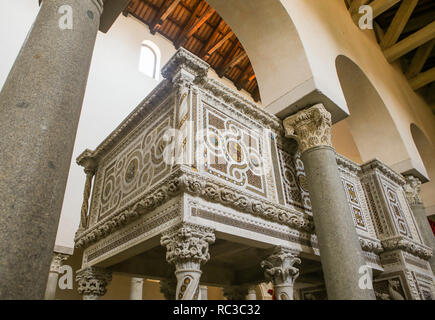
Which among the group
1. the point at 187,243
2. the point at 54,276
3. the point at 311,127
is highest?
the point at 311,127

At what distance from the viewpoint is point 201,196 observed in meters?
3.67

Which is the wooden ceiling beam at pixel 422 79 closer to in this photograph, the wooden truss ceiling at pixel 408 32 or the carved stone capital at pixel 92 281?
the wooden truss ceiling at pixel 408 32

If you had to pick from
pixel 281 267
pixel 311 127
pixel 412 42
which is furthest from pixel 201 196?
pixel 412 42

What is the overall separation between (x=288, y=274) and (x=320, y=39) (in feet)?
14.5

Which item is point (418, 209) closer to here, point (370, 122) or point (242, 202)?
point (370, 122)

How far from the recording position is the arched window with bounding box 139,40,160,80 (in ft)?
38.7

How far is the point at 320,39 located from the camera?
6.32m

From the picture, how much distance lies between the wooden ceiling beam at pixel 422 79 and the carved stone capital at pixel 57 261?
468 inches

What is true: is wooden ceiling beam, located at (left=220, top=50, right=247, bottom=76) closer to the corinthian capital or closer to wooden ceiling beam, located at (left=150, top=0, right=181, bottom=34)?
wooden ceiling beam, located at (left=150, top=0, right=181, bottom=34)

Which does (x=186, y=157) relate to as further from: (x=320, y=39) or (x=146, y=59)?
(x=146, y=59)

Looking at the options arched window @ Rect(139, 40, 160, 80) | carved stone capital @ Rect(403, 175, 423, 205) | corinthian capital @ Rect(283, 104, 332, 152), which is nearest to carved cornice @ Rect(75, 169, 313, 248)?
corinthian capital @ Rect(283, 104, 332, 152)

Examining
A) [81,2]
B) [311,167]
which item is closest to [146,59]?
[311,167]

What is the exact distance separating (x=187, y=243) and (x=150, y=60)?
1010 centimetres

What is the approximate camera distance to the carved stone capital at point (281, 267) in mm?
4199
